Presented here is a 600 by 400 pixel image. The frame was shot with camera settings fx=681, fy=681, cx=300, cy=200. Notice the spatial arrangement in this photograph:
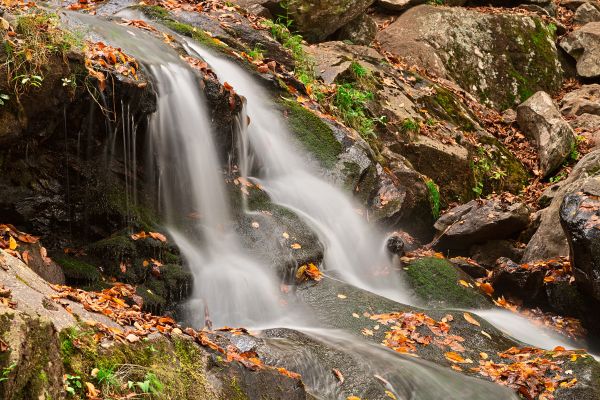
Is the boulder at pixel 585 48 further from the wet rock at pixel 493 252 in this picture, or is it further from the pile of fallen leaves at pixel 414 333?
the pile of fallen leaves at pixel 414 333

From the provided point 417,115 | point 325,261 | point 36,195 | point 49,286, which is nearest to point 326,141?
point 325,261

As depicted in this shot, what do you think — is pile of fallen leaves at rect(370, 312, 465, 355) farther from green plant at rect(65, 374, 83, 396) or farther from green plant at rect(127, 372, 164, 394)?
green plant at rect(65, 374, 83, 396)

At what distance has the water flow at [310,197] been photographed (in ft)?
25.4

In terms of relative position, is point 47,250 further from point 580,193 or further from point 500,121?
point 500,121

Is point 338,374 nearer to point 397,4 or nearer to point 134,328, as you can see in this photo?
point 134,328

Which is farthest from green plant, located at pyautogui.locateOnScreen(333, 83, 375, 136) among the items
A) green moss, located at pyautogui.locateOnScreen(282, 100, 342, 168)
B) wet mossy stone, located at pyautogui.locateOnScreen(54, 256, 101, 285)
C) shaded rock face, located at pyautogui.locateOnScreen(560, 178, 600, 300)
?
wet mossy stone, located at pyautogui.locateOnScreen(54, 256, 101, 285)

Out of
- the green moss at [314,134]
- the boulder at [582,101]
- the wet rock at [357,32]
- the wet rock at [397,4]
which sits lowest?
the green moss at [314,134]

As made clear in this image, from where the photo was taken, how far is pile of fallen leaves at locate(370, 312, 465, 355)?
19.4 ft

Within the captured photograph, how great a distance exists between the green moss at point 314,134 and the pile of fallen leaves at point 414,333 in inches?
120

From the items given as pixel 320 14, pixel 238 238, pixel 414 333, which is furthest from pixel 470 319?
pixel 320 14

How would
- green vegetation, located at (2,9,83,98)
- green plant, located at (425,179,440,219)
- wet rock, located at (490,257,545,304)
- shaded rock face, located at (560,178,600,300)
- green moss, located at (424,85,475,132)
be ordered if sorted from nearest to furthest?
green vegetation, located at (2,9,83,98) < shaded rock face, located at (560,178,600,300) < wet rock, located at (490,257,545,304) < green plant, located at (425,179,440,219) < green moss, located at (424,85,475,132)

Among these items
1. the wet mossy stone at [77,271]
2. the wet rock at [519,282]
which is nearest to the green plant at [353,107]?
the wet rock at [519,282]

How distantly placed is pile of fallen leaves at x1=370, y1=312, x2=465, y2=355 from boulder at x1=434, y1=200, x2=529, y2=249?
271cm

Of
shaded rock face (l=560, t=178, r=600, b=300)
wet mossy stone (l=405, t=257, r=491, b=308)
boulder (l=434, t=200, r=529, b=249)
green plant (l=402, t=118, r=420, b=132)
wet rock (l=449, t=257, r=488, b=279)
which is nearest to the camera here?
shaded rock face (l=560, t=178, r=600, b=300)
